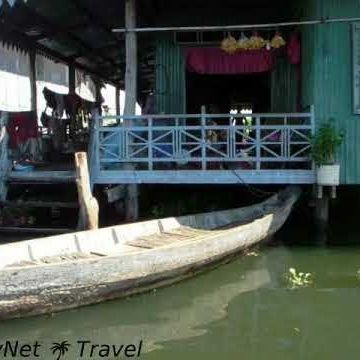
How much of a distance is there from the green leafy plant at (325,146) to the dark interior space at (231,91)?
5.69m

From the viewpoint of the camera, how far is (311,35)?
10797 millimetres

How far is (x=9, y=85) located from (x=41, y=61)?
7.53 ft

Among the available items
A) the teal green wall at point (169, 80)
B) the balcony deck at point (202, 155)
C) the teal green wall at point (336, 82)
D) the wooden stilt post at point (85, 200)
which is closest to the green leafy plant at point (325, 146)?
the balcony deck at point (202, 155)

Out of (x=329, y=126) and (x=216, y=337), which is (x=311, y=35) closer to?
(x=329, y=126)

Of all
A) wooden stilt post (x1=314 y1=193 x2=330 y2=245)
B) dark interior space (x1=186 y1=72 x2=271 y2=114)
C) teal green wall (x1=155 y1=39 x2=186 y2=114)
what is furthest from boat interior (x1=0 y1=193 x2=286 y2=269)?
dark interior space (x1=186 y1=72 x2=271 y2=114)

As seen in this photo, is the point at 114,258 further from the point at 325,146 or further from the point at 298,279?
the point at 325,146

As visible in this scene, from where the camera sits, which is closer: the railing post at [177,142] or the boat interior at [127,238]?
the boat interior at [127,238]

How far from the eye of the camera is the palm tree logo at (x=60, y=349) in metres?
5.82

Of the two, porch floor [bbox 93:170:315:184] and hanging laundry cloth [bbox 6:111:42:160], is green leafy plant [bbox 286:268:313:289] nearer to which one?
porch floor [bbox 93:170:315:184]

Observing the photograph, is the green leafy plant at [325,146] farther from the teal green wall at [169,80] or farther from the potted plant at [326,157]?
the teal green wall at [169,80]

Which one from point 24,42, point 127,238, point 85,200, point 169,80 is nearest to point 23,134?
point 169,80

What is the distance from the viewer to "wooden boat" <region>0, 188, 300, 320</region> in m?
6.28

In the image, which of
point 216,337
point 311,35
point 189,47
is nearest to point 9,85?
point 189,47

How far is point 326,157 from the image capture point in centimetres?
979
